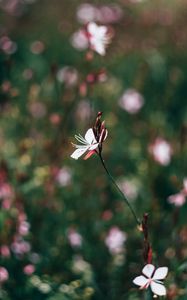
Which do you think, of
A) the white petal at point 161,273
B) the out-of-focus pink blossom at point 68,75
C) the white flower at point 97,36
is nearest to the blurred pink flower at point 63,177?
the out-of-focus pink blossom at point 68,75

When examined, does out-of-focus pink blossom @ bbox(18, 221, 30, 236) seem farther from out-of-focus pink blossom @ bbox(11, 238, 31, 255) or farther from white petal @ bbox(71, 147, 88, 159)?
white petal @ bbox(71, 147, 88, 159)

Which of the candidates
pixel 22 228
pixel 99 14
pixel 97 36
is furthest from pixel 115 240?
pixel 99 14

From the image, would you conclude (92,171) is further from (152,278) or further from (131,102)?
(152,278)

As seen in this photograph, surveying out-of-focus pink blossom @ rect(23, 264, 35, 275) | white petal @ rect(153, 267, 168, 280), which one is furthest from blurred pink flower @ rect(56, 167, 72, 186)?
white petal @ rect(153, 267, 168, 280)

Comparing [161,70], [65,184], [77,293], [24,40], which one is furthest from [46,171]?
[24,40]

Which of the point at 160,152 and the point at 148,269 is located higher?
the point at 160,152

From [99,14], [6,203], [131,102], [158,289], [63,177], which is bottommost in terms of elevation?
[158,289]
